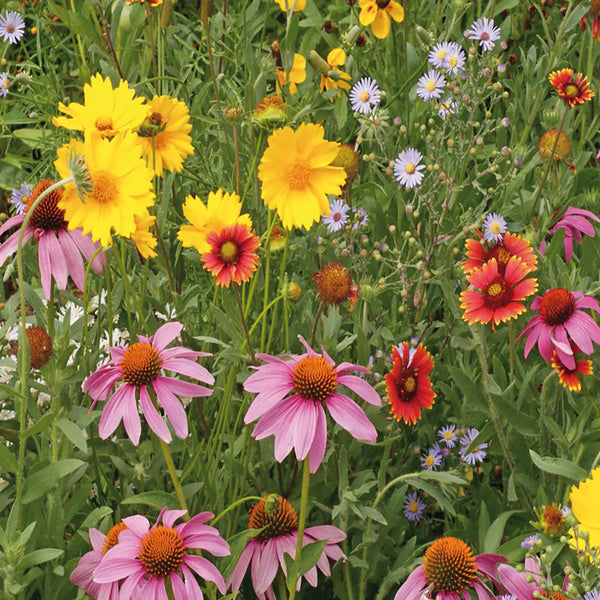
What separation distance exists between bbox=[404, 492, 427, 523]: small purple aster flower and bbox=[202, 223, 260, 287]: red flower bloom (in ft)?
1.51

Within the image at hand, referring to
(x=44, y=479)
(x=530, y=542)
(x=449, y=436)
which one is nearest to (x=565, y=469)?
(x=530, y=542)

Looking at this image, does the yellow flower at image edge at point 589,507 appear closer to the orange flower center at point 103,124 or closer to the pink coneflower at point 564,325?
the pink coneflower at point 564,325

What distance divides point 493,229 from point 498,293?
30cm

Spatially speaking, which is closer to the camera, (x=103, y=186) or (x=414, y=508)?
(x=103, y=186)

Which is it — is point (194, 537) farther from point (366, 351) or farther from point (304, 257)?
point (304, 257)

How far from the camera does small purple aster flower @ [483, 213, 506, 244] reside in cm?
136

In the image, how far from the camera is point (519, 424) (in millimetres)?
1164

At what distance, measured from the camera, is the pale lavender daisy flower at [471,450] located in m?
1.27

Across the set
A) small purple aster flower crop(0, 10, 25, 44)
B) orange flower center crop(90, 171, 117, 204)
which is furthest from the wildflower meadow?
small purple aster flower crop(0, 10, 25, 44)

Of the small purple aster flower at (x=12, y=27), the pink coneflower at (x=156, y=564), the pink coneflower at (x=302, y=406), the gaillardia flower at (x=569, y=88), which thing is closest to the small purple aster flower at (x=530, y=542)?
the pink coneflower at (x=302, y=406)

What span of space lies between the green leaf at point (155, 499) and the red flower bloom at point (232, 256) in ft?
0.84

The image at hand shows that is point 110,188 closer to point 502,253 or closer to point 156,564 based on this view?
point 156,564

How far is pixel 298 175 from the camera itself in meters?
1.14

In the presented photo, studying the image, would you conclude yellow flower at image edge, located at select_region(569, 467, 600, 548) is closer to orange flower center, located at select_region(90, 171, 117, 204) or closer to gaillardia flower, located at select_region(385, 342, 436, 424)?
gaillardia flower, located at select_region(385, 342, 436, 424)
